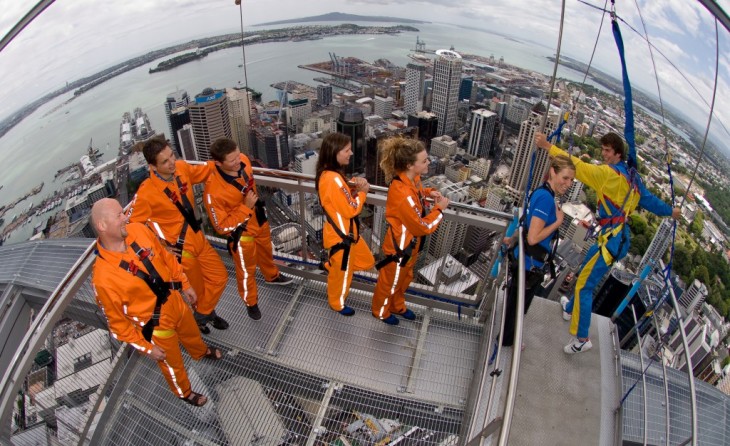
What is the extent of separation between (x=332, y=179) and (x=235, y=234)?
839 mm

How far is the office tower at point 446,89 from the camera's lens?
33.9m

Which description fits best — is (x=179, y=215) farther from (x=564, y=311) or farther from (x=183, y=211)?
(x=564, y=311)

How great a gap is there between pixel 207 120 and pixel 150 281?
20023 millimetres

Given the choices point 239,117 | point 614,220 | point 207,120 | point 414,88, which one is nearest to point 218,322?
point 614,220

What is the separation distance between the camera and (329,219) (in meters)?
2.26

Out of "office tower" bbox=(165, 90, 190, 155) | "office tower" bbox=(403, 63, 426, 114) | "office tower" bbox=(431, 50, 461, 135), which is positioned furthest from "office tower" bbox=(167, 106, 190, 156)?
"office tower" bbox=(403, 63, 426, 114)

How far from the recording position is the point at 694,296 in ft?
24.9

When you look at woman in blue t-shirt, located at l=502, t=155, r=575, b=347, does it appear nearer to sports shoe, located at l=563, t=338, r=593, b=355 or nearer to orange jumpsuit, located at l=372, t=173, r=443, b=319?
orange jumpsuit, located at l=372, t=173, r=443, b=319

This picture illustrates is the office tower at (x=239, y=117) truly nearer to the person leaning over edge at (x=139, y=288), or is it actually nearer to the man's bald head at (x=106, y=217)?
the person leaning over edge at (x=139, y=288)

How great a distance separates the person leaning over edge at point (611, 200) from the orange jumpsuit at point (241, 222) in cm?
193

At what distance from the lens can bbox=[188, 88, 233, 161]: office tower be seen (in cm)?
1906

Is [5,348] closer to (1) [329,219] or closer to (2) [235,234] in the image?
(2) [235,234]

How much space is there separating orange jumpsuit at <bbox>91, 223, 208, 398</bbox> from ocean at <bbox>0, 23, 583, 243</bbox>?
2.54 m

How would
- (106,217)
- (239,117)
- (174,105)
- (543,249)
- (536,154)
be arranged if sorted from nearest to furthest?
1. (106,217)
2. (543,249)
3. (536,154)
4. (239,117)
5. (174,105)
